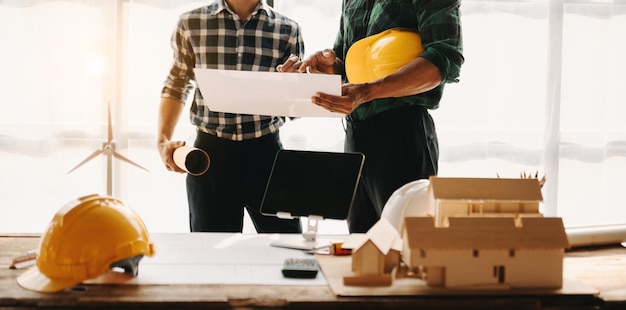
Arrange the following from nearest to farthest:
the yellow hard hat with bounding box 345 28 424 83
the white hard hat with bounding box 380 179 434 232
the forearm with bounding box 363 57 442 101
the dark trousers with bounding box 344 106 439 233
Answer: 1. the white hard hat with bounding box 380 179 434 232
2. the forearm with bounding box 363 57 442 101
3. the yellow hard hat with bounding box 345 28 424 83
4. the dark trousers with bounding box 344 106 439 233

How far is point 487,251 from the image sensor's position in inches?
57.7

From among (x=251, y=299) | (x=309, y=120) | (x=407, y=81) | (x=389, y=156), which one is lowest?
(x=251, y=299)

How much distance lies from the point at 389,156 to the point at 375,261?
83cm

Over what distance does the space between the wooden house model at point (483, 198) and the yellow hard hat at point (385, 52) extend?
0.68m

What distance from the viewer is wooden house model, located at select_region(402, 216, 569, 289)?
1448 millimetres

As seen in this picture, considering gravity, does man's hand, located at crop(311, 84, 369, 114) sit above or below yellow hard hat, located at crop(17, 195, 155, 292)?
above

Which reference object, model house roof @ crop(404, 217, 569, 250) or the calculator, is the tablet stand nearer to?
the calculator

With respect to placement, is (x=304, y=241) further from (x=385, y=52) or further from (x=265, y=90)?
(x=385, y=52)

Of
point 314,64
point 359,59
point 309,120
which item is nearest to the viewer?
point 359,59

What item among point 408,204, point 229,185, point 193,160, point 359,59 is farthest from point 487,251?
point 229,185

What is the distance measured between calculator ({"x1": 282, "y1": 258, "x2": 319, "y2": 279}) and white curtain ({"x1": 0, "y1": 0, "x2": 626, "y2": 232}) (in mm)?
2456

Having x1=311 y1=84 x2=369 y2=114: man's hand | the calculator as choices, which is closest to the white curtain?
x1=311 y1=84 x2=369 y2=114: man's hand

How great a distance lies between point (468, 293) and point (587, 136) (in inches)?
129

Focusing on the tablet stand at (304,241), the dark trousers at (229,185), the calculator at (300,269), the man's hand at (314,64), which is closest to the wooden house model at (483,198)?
the calculator at (300,269)
